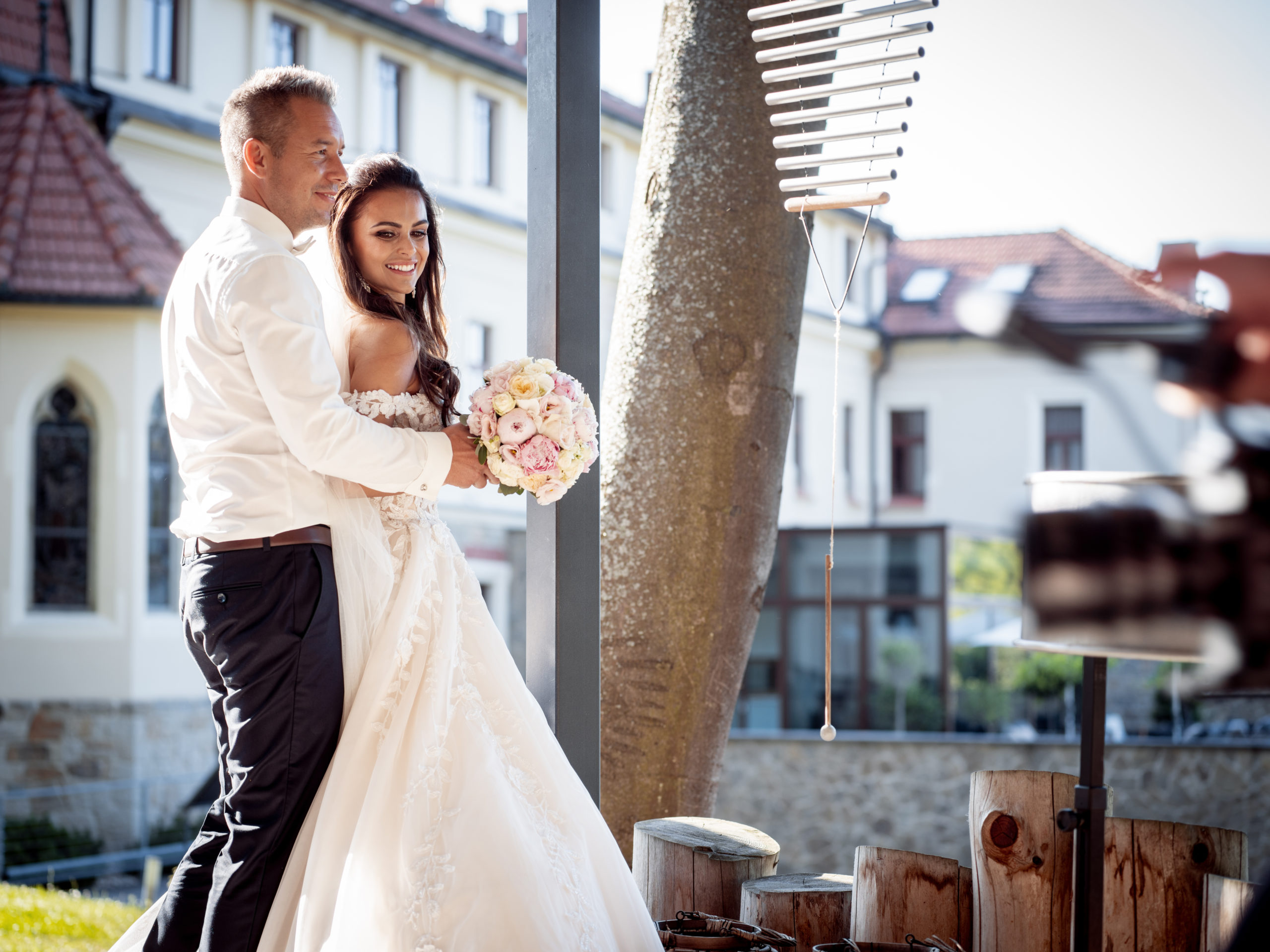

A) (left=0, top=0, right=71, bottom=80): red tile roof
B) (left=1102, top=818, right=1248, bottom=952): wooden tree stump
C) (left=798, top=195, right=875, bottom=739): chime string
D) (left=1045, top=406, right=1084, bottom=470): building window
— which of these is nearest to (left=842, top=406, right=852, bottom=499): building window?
(left=1045, top=406, right=1084, bottom=470): building window

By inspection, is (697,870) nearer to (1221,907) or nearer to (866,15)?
(1221,907)

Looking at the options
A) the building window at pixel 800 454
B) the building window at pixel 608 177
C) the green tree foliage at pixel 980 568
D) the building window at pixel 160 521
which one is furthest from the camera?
the building window at pixel 800 454

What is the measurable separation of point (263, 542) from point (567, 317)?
2.62ft

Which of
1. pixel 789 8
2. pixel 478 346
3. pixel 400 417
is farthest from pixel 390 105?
pixel 400 417

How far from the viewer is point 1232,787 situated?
15227mm

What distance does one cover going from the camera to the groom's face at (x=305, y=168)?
2297 mm

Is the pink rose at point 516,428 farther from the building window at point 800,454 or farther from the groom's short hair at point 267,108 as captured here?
the building window at point 800,454

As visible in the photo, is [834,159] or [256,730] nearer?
[256,730]

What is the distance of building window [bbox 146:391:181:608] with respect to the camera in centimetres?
1501

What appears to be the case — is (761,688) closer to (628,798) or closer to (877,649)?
(877,649)

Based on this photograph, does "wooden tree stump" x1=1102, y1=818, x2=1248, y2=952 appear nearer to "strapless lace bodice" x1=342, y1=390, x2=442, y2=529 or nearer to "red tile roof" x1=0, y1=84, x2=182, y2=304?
"strapless lace bodice" x1=342, y1=390, x2=442, y2=529

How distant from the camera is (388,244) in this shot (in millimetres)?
2570

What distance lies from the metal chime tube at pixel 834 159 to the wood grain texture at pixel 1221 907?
150 centimetres

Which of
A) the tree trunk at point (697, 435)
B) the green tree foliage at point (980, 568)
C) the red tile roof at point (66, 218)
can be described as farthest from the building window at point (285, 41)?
the tree trunk at point (697, 435)
